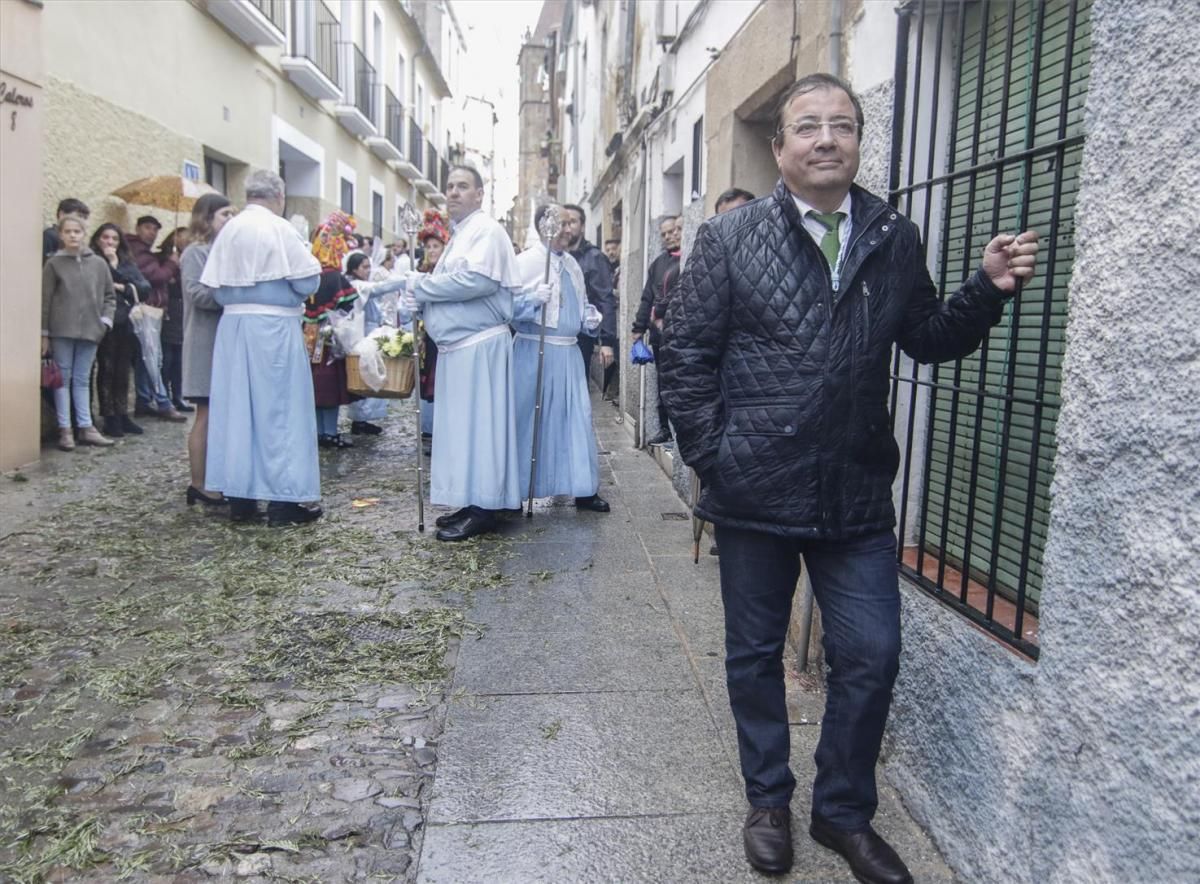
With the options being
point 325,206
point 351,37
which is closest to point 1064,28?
point 325,206

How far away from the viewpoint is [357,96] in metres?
20.6

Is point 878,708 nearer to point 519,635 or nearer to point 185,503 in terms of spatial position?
point 519,635

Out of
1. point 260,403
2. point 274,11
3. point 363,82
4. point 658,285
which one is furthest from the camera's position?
point 363,82

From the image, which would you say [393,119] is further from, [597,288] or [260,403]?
[260,403]

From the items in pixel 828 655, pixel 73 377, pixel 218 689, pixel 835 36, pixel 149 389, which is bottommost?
pixel 218 689

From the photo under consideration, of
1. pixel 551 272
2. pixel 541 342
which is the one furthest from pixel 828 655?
pixel 551 272

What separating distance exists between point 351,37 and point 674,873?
2012 cm

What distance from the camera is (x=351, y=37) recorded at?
20141mm

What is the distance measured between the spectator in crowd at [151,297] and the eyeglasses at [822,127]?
8.67 meters

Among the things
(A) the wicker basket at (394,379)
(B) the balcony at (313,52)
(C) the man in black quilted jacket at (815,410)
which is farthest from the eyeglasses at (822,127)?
(B) the balcony at (313,52)

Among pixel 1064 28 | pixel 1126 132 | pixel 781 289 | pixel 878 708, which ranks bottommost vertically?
pixel 878 708

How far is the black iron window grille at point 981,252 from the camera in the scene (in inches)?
102

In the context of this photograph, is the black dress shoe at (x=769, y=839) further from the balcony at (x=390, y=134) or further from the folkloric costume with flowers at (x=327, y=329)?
the balcony at (x=390, y=134)

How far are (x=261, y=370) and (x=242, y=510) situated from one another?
83 centimetres
